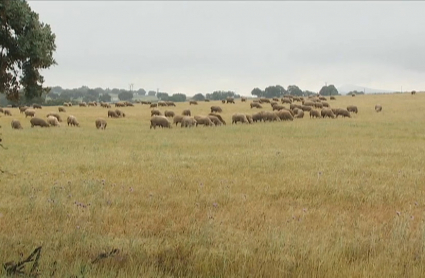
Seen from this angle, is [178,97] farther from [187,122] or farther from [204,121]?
[187,122]

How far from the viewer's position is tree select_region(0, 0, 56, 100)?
243 inches

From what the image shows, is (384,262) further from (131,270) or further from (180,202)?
(180,202)

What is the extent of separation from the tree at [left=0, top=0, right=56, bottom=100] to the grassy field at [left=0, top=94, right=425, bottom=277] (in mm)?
2330

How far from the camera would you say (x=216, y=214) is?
728 centimetres

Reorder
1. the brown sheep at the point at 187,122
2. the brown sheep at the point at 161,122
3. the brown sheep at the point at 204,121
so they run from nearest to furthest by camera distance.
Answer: the brown sheep at the point at 187,122, the brown sheep at the point at 161,122, the brown sheep at the point at 204,121

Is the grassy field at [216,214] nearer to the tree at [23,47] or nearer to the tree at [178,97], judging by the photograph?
the tree at [23,47]

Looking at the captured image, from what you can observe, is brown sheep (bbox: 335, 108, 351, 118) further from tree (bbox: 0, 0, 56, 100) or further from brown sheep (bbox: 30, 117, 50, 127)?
tree (bbox: 0, 0, 56, 100)

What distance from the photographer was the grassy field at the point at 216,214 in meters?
4.98

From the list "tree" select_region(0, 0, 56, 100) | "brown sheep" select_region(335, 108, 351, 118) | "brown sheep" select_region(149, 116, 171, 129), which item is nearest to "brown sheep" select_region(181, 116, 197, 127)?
"brown sheep" select_region(149, 116, 171, 129)

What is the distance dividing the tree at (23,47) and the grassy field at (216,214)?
2.33m

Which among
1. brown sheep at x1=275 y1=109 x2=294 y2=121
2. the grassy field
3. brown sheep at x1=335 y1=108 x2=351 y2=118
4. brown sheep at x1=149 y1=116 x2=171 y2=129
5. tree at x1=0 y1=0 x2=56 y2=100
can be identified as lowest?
the grassy field

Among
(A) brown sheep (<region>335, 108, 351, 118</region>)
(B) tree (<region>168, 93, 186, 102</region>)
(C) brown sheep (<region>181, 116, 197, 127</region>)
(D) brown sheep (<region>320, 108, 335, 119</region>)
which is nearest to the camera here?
(C) brown sheep (<region>181, 116, 197, 127</region>)

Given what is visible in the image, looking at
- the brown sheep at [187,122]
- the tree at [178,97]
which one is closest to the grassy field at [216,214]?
the brown sheep at [187,122]

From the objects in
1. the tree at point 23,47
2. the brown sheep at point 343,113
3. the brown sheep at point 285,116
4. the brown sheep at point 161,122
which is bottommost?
the brown sheep at point 161,122
